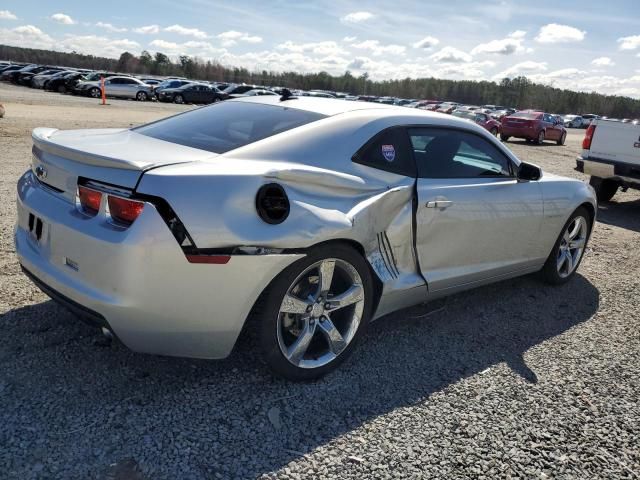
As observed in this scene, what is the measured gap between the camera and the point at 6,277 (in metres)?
4.03

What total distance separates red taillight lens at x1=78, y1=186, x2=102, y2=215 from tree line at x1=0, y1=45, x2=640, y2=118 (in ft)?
303

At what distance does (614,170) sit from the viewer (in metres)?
8.70

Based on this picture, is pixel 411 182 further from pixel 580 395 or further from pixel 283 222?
pixel 580 395

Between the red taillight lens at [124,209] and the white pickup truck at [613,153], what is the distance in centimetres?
826

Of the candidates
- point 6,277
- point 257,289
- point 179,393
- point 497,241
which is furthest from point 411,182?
point 6,277

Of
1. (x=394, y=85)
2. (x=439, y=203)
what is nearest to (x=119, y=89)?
(x=439, y=203)

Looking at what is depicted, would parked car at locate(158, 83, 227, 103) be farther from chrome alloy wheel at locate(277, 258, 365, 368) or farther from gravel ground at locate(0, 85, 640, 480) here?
chrome alloy wheel at locate(277, 258, 365, 368)

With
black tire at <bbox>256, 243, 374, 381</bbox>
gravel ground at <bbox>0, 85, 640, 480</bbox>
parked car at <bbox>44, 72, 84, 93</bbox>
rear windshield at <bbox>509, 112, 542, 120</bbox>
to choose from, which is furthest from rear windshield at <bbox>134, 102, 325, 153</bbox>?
parked car at <bbox>44, 72, 84, 93</bbox>

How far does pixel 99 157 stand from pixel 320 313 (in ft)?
4.53

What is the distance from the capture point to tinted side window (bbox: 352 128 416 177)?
10.8 feet

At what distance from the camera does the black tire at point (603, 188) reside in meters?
9.88

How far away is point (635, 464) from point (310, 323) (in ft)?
5.68

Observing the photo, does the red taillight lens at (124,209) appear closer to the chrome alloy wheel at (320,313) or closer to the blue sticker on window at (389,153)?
the chrome alloy wheel at (320,313)

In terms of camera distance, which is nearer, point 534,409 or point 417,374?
point 534,409
